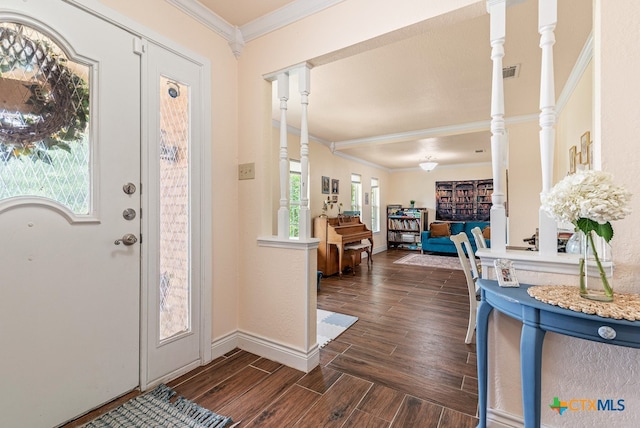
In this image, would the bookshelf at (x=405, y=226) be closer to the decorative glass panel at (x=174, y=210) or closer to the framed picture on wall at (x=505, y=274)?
the framed picture on wall at (x=505, y=274)

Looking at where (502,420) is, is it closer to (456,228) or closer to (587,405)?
(587,405)

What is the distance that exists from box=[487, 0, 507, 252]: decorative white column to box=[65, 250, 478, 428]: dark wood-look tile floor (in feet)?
3.20

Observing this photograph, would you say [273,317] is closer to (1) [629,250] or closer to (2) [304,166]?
(2) [304,166]

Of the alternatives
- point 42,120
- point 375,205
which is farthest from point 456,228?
point 42,120

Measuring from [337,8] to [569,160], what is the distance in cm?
300

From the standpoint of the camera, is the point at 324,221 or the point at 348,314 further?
the point at 324,221

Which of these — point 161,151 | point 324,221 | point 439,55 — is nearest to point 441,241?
point 324,221

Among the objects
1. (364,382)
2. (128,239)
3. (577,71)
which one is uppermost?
(577,71)

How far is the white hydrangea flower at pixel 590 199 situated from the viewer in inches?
37.6

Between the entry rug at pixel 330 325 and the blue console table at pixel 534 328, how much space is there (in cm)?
131

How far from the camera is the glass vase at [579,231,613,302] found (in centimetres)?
102

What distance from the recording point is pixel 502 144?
4.40 ft

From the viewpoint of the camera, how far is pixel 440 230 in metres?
7.20

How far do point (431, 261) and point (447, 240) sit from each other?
104 centimetres
